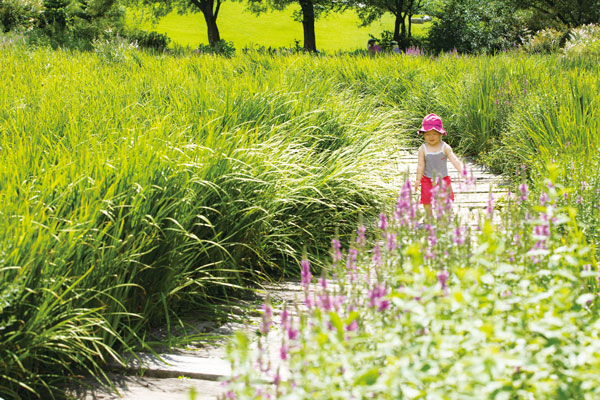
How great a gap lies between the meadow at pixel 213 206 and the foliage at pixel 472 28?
68.1 feet

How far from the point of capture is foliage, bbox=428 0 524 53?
27547mm

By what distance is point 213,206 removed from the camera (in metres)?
4.04

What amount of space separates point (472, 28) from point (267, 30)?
800 inches

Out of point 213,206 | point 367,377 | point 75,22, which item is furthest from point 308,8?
point 367,377

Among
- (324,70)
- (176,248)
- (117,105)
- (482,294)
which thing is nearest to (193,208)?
(176,248)

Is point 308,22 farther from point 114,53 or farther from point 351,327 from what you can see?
point 351,327

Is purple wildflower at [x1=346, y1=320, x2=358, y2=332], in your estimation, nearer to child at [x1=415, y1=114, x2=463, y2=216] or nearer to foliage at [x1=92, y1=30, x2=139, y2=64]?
child at [x1=415, y1=114, x2=463, y2=216]

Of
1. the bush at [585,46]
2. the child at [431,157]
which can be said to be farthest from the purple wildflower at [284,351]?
the bush at [585,46]

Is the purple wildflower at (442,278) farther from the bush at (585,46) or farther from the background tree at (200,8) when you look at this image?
the background tree at (200,8)

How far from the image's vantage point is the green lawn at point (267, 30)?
4097cm

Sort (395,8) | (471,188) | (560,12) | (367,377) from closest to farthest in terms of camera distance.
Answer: (367,377) < (471,188) < (560,12) < (395,8)

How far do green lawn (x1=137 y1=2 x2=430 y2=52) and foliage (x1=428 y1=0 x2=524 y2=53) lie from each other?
11094 mm

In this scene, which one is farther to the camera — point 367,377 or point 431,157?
point 431,157

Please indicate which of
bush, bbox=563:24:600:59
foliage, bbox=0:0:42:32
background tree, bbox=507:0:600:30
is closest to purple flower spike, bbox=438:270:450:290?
bush, bbox=563:24:600:59
